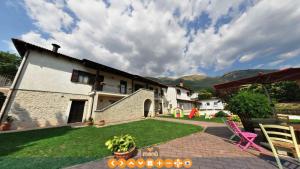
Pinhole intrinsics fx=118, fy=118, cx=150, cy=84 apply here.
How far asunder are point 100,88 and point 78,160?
1121 centimetres

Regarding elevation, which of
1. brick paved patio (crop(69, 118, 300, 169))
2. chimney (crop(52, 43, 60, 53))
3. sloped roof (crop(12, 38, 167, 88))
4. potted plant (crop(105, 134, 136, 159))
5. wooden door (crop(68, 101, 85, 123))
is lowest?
brick paved patio (crop(69, 118, 300, 169))

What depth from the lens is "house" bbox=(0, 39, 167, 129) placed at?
9.26 m

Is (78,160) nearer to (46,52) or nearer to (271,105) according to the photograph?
(271,105)

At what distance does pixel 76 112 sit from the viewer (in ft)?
39.1

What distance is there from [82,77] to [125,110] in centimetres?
591

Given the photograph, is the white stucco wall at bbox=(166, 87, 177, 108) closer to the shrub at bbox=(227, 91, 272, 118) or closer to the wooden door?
the wooden door

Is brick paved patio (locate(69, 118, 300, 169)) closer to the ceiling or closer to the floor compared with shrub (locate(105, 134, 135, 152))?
closer to the floor

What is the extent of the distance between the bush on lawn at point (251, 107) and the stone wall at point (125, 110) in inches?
388

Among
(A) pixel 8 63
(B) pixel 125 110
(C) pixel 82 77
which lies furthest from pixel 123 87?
(A) pixel 8 63

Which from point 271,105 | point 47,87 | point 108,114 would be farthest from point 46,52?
point 271,105

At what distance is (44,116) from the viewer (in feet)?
33.1

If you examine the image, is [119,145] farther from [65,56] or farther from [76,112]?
[65,56]

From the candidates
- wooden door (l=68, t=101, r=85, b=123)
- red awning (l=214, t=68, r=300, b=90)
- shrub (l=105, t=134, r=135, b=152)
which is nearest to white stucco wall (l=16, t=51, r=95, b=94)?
wooden door (l=68, t=101, r=85, b=123)

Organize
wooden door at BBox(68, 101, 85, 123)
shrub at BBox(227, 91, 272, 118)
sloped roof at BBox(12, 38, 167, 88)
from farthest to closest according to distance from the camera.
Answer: wooden door at BBox(68, 101, 85, 123)
sloped roof at BBox(12, 38, 167, 88)
shrub at BBox(227, 91, 272, 118)
